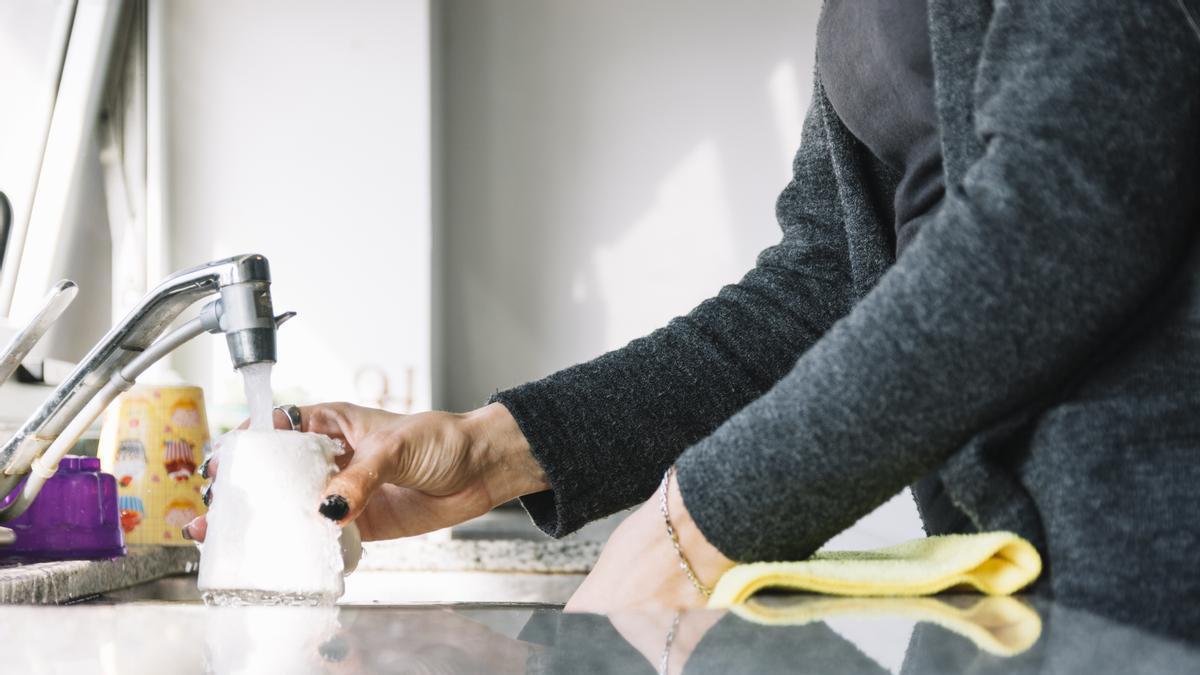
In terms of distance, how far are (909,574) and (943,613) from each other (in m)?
0.08

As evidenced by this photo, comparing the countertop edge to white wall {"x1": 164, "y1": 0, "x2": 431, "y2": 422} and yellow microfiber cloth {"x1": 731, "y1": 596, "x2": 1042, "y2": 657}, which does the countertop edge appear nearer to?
yellow microfiber cloth {"x1": 731, "y1": 596, "x2": 1042, "y2": 657}

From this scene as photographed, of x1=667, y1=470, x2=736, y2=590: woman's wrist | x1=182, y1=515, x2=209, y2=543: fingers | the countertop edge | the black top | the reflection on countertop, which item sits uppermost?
the black top

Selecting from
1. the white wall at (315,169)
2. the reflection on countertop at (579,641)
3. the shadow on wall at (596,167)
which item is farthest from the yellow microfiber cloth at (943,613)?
the shadow on wall at (596,167)

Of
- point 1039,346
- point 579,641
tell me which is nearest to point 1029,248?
point 1039,346

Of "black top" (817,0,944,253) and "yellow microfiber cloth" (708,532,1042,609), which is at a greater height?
"black top" (817,0,944,253)

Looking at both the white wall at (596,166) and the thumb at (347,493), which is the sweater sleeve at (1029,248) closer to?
the thumb at (347,493)

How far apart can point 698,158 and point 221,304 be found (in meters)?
2.45

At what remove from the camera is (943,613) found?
42 centimetres

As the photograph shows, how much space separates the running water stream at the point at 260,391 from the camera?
2.35 ft

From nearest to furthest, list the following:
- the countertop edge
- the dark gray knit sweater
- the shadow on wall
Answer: the dark gray knit sweater → the countertop edge → the shadow on wall

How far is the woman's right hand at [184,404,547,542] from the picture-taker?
2.73 feet

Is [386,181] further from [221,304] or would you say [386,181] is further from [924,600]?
[924,600]

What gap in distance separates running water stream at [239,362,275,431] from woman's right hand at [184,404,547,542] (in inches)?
3.2

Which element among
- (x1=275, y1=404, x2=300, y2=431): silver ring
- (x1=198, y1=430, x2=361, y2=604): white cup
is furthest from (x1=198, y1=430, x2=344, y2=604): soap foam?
(x1=275, y1=404, x2=300, y2=431): silver ring
